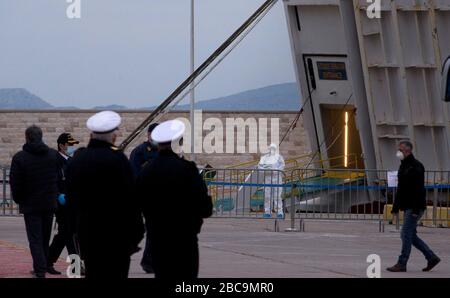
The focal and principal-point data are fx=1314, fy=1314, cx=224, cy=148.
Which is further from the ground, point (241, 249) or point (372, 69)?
point (372, 69)

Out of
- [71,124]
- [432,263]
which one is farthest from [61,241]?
[71,124]

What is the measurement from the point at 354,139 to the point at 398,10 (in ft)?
17.8

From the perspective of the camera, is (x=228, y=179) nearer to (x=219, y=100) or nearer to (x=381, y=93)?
(x=381, y=93)

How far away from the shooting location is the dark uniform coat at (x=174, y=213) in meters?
9.66

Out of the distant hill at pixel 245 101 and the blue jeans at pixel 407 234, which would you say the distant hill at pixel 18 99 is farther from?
the blue jeans at pixel 407 234

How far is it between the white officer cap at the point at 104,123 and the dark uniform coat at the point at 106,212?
15cm

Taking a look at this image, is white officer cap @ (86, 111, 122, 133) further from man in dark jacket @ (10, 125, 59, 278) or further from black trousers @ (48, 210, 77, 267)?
black trousers @ (48, 210, 77, 267)

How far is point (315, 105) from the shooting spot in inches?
1172

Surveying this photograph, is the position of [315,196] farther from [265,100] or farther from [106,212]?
[265,100]

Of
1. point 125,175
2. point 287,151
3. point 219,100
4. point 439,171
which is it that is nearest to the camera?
point 125,175

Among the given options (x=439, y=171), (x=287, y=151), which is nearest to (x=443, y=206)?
(x=439, y=171)

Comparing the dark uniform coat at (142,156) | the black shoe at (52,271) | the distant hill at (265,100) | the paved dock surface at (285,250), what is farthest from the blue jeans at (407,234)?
the distant hill at (265,100)

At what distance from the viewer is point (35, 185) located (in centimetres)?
1419

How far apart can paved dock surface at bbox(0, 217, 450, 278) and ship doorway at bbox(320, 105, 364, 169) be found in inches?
157
